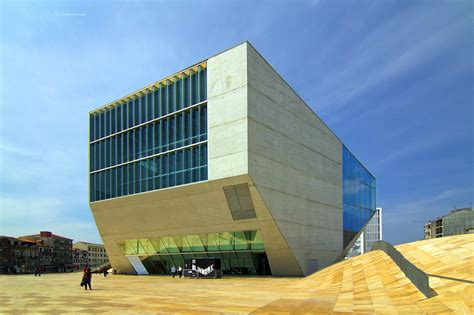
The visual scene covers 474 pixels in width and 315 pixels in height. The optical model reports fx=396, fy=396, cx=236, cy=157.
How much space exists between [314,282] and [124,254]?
28.6 m

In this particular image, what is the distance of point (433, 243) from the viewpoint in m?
23.4

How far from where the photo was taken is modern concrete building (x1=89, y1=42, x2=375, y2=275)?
3152 centimetres

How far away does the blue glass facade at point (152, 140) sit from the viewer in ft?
113

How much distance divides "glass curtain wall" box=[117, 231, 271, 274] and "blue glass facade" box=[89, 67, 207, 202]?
5.99 m

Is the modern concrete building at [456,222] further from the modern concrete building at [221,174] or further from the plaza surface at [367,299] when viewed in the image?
the plaza surface at [367,299]

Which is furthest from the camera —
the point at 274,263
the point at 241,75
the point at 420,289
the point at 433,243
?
the point at 274,263

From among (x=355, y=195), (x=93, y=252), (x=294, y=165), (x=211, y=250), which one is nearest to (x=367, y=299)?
(x=294, y=165)

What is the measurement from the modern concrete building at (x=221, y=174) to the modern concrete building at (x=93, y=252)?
133 meters

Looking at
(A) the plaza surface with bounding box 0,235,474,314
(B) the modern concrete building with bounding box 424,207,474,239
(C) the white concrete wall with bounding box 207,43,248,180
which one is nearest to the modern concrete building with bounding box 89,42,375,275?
(C) the white concrete wall with bounding box 207,43,248,180

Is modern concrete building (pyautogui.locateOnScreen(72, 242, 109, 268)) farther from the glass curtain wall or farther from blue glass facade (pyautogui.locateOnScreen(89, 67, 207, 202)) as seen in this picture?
the glass curtain wall

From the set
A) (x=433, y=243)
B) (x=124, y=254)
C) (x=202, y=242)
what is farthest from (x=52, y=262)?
(x=433, y=243)

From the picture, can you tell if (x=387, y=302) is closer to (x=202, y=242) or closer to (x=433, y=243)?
(x=433, y=243)

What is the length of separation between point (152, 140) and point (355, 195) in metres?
27.2

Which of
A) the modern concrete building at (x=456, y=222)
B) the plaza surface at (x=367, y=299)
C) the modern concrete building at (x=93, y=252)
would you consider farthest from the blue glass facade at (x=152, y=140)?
the modern concrete building at (x=93, y=252)
